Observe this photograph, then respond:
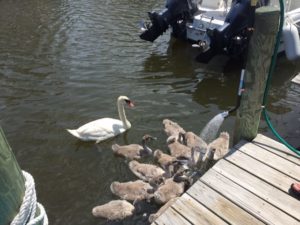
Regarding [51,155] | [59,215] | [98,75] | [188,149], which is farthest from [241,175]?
[98,75]

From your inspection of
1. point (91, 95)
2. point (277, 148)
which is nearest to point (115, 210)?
point (277, 148)

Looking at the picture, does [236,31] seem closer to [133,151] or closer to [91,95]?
[91,95]

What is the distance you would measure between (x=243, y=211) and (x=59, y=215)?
303 cm

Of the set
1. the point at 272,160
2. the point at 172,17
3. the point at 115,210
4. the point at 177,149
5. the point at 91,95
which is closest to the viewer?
the point at 272,160

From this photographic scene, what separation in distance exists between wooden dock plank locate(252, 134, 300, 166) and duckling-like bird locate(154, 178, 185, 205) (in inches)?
51.9

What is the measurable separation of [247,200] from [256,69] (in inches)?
65.1

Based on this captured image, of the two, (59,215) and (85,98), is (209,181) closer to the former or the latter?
(59,215)

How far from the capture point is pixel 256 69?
462 centimetres

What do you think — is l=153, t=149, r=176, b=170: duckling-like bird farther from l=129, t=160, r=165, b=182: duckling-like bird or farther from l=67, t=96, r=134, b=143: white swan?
l=67, t=96, r=134, b=143: white swan

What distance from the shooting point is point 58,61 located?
1131cm

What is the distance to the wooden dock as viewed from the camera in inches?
159

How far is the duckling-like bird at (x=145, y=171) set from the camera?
6188mm

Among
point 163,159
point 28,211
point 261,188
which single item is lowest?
point 163,159

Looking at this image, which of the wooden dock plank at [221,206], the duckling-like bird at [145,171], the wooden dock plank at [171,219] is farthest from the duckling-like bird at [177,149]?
the wooden dock plank at [171,219]
